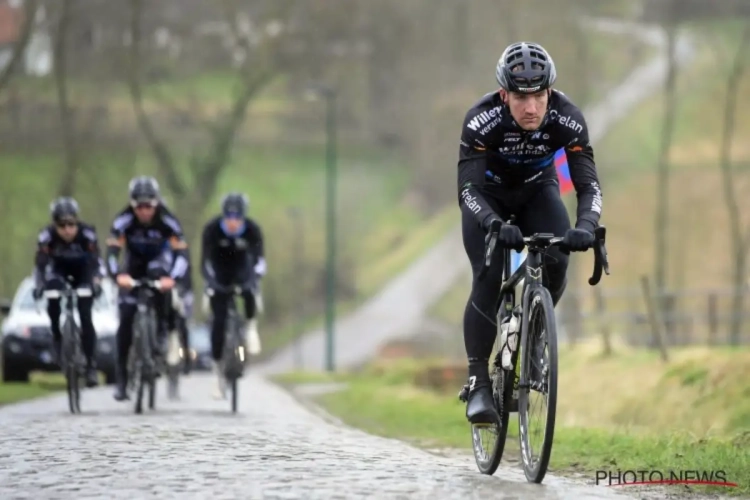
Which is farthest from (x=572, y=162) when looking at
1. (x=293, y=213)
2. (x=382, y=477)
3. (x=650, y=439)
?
(x=293, y=213)

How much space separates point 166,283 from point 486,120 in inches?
306

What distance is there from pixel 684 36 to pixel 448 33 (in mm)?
11581

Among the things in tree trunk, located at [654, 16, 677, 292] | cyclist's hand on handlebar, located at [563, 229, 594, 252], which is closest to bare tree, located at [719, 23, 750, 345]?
tree trunk, located at [654, 16, 677, 292]

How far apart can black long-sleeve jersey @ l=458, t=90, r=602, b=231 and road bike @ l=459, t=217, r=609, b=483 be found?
0.32m

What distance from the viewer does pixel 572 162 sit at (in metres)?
8.78

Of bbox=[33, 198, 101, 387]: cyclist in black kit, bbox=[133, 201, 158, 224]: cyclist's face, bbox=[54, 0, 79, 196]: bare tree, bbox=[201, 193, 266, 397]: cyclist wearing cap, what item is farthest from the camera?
bbox=[54, 0, 79, 196]: bare tree

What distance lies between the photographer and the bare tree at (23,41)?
3156cm

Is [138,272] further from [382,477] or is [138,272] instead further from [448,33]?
[448,33]

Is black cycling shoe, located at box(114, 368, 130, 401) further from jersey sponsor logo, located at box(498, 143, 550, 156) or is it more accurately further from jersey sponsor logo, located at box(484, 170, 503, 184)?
jersey sponsor logo, located at box(498, 143, 550, 156)

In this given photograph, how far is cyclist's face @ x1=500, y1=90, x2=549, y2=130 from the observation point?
8.44 m

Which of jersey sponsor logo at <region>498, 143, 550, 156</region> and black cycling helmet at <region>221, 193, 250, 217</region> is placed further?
black cycling helmet at <region>221, 193, 250, 217</region>

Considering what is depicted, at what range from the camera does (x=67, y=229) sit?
1644 centimetres

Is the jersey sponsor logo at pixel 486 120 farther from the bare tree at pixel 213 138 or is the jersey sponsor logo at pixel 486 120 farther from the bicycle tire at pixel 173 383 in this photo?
the bare tree at pixel 213 138

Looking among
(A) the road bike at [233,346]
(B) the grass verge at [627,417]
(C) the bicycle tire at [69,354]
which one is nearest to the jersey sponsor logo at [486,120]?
(B) the grass verge at [627,417]
